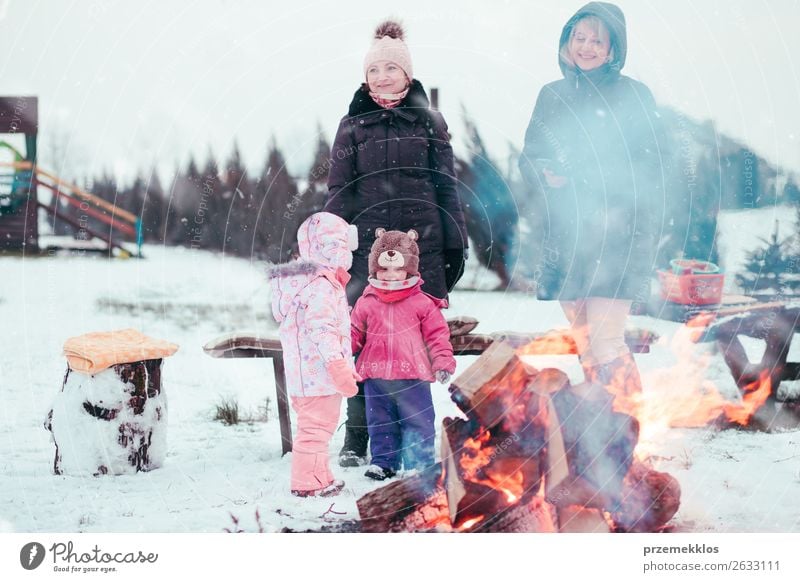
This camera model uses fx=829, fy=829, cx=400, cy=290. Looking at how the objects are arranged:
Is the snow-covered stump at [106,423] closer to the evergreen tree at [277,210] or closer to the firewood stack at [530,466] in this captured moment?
the evergreen tree at [277,210]

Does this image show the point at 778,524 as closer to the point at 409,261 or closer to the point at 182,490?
the point at 409,261

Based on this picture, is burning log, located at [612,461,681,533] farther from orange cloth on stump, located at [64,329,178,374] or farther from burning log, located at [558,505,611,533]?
orange cloth on stump, located at [64,329,178,374]

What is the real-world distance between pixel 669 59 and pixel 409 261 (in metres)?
1.25

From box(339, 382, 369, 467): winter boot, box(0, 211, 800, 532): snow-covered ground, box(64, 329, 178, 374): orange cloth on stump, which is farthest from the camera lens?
box(339, 382, 369, 467): winter boot

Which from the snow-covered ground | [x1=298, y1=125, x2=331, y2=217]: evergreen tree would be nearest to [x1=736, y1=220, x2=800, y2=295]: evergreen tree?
the snow-covered ground

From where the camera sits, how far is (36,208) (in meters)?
3.25

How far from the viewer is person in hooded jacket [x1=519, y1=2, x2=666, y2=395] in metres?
3.05

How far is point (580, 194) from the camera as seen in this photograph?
3.13m

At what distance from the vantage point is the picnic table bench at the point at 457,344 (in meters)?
3.18

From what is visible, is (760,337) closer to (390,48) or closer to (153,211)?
(390,48)

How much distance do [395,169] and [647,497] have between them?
143 cm

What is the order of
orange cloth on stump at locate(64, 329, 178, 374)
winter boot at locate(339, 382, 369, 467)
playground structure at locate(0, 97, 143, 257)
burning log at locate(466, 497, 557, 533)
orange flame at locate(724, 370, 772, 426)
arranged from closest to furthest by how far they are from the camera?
burning log at locate(466, 497, 557, 533), orange cloth on stump at locate(64, 329, 178, 374), winter boot at locate(339, 382, 369, 467), playground structure at locate(0, 97, 143, 257), orange flame at locate(724, 370, 772, 426)
